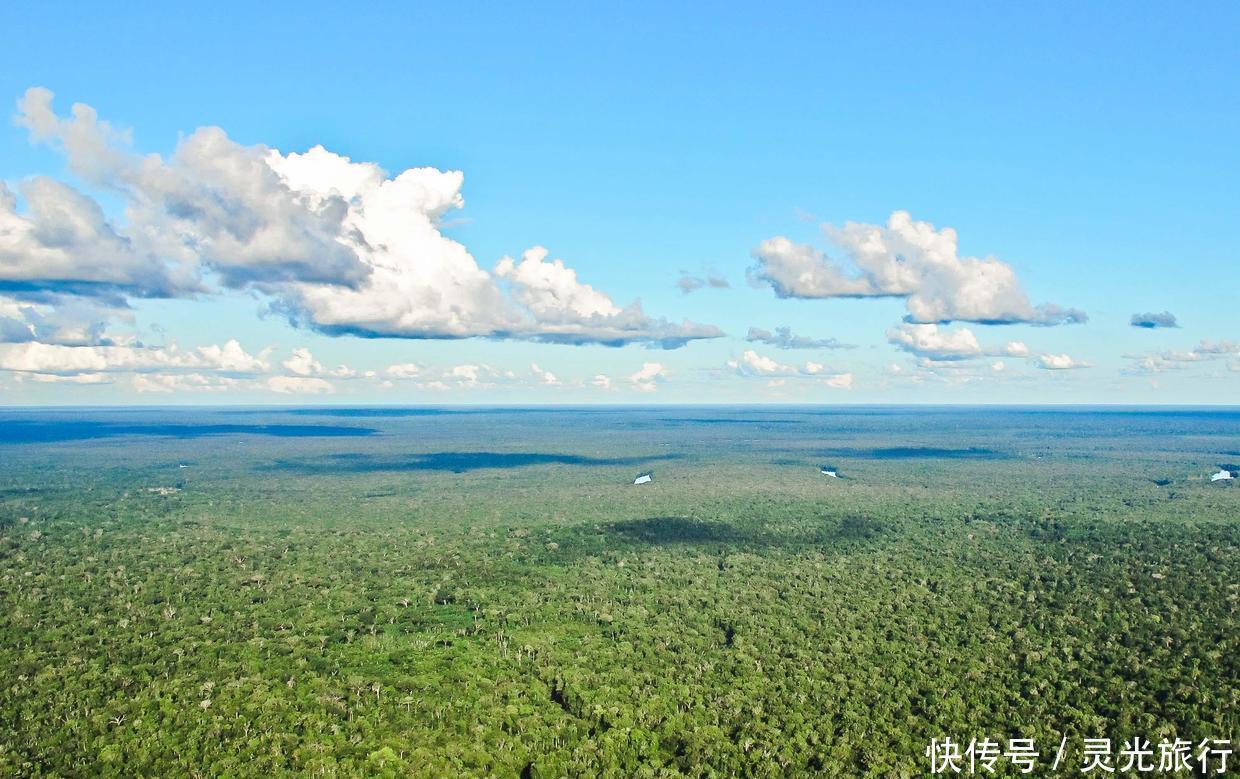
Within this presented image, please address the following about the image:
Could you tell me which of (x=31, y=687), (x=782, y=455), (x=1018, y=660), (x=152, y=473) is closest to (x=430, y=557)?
(x=31, y=687)

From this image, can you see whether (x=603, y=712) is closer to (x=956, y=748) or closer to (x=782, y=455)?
(x=956, y=748)

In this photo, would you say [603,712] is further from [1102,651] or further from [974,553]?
[974,553]

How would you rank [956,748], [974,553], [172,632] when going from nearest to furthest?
[956,748] < [172,632] < [974,553]

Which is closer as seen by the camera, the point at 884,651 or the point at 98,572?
the point at 884,651

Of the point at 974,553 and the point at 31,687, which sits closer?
the point at 31,687

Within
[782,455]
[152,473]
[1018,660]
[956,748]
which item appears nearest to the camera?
[956,748]

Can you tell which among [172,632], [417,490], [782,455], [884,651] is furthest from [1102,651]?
[782,455]
